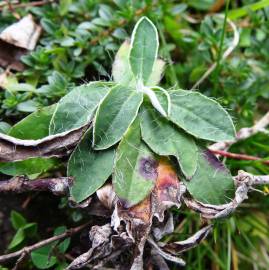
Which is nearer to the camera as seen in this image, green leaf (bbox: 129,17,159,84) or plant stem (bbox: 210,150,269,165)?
green leaf (bbox: 129,17,159,84)

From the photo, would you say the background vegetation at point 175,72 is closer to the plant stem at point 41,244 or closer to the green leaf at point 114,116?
the plant stem at point 41,244

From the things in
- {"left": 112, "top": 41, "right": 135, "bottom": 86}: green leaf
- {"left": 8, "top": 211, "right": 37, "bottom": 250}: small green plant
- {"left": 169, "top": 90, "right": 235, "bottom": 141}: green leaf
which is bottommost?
{"left": 8, "top": 211, "right": 37, "bottom": 250}: small green plant

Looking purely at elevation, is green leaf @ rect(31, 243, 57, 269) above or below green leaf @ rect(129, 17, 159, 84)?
below

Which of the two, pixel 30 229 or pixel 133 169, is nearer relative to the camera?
pixel 133 169

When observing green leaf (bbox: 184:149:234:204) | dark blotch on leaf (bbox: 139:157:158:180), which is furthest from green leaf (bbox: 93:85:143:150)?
green leaf (bbox: 184:149:234:204)

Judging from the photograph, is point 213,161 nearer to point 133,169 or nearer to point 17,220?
point 133,169

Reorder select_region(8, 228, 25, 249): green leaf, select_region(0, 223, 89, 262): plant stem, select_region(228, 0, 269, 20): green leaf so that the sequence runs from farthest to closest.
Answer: select_region(228, 0, 269, 20): green leaf
select_region(8, 228, 25, 249): green leaf
select_region(0, 223, 89, 262): plant stem

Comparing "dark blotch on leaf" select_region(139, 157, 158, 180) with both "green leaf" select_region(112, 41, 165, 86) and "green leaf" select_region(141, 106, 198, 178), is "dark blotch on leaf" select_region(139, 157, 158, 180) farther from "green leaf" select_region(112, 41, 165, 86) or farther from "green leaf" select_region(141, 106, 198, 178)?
"green leaf" select_region(112, 41, 165, 86)

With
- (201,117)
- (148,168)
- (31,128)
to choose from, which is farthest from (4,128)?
(201,117)
